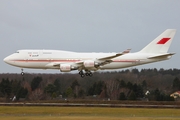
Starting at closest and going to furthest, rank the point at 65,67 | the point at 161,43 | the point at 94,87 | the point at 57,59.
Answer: the point at 65,67 < the point at 57,59 < the point at 161,43 < the point at 94,87

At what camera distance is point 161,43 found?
2955 inches

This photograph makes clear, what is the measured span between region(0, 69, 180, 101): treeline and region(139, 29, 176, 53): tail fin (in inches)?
1022

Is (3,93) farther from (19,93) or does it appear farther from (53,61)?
(53,61)

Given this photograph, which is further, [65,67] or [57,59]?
[57,59]

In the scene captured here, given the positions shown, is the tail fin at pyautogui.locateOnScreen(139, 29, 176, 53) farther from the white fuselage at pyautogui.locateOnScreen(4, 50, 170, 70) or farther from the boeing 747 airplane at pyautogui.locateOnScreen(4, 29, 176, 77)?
the white fuselage at pyautogui.locateOnScreen(4, 50, 170, 70)

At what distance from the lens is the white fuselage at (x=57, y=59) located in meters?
70.9

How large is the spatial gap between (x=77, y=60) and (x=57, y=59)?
310 cm

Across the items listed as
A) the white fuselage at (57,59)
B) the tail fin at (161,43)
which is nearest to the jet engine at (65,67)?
the white fuselage at (57,59)

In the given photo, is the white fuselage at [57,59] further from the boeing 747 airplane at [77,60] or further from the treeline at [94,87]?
the treeline at [94,87]

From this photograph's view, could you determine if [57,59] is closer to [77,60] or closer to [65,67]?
[65,67]

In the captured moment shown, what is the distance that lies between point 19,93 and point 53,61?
43.6 m

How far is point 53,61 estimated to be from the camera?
7112 centimetres

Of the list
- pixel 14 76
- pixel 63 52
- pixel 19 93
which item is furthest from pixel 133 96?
pixel 14 76

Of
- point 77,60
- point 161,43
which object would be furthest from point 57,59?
point 161,43
